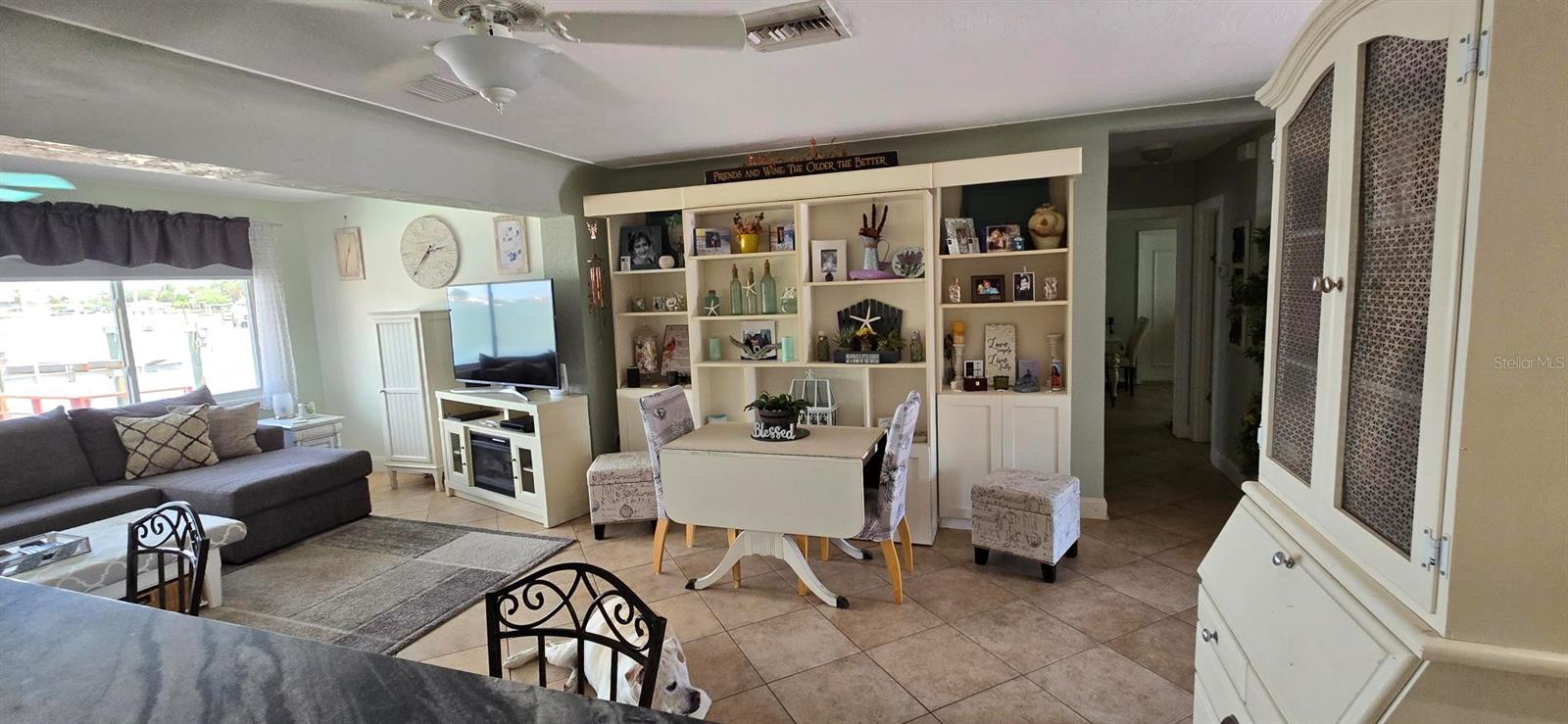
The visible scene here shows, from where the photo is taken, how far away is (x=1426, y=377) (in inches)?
34.1

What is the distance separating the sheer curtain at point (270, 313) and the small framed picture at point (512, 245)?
1.90m

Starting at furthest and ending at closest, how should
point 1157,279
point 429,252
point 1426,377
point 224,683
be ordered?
point 1157,279
point 429,252
point 224,683
point 1426,377

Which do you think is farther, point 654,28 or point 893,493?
point 893,493

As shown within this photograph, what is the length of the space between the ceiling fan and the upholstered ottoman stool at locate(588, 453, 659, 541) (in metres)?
2.31

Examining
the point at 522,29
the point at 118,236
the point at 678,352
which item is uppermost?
Result: the point at 522,29

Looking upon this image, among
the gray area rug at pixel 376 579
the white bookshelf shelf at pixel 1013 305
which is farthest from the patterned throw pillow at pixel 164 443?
the white bookshelf shelf at pixel 1013 305

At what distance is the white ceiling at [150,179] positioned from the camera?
356 centimetres

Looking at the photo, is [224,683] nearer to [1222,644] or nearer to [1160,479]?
[1222,644]

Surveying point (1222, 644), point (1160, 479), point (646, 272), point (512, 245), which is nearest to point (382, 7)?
point (1222, 644)

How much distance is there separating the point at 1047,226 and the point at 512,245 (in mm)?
3324

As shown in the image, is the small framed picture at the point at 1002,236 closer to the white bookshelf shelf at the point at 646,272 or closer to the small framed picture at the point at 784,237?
the small framed picture at the point at 784,237

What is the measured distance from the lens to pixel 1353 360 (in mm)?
1079

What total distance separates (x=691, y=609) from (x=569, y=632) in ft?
5.41

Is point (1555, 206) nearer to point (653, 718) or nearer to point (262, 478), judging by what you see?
point (653, 718)
